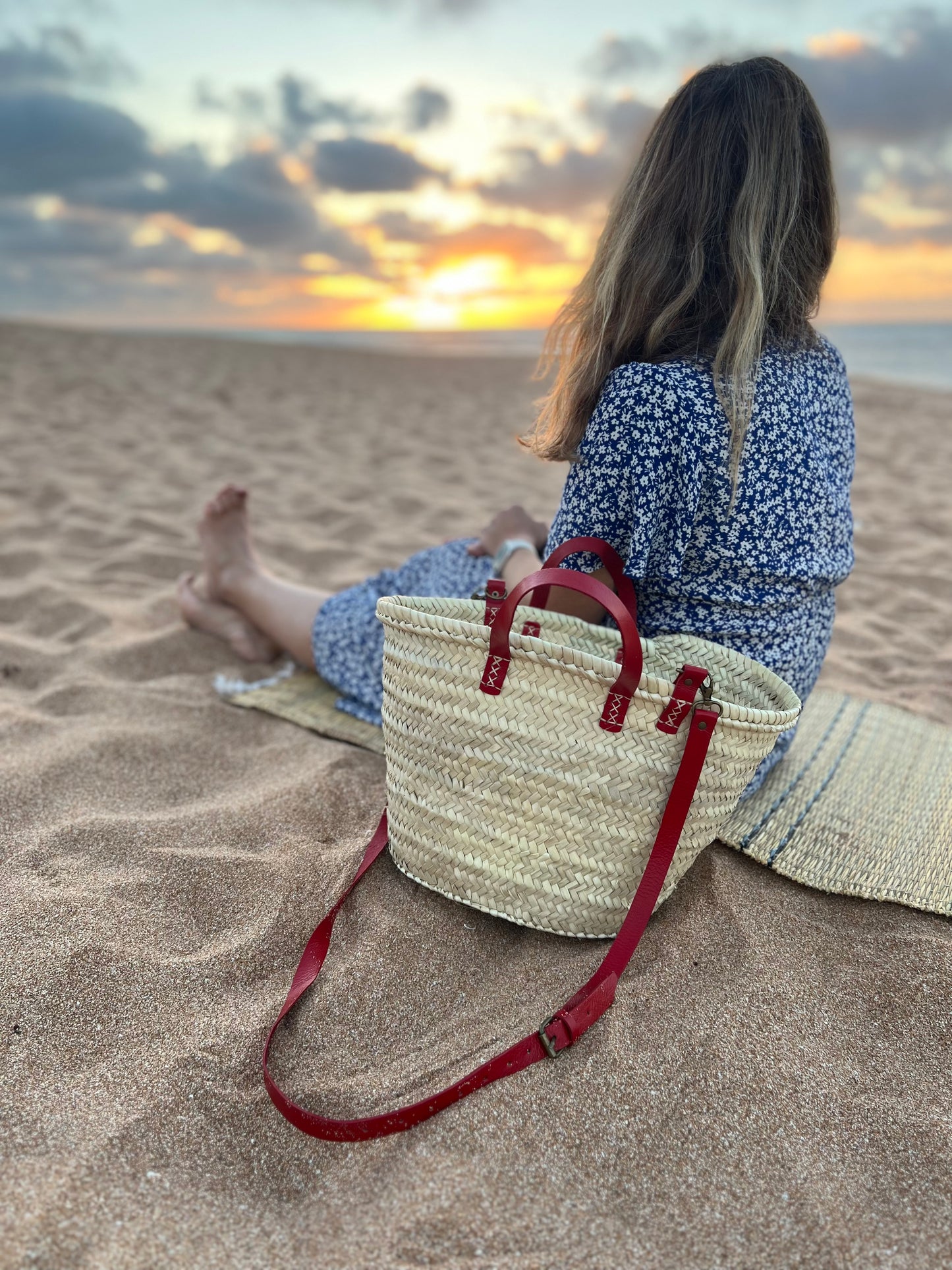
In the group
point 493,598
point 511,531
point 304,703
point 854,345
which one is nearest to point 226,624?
point 304,703

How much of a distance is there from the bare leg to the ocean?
567 cm

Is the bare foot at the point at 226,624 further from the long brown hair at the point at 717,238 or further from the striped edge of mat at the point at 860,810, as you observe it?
the striped edge of mat at the point at 860,810

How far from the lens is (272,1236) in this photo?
97 centimetres

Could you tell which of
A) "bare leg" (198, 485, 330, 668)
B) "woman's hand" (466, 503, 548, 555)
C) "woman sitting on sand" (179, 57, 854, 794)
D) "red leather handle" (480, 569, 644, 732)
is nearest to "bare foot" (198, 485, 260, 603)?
"bare leg" (198, 485, 330, 668)

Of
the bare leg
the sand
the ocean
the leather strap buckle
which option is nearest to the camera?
the sand

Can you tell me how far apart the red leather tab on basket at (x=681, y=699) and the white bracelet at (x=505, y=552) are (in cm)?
78

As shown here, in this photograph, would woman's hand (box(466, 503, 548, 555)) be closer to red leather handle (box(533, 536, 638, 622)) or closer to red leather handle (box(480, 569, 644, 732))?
red leather handle (box(533, 536, 638, 622))

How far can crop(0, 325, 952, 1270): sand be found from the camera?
39.0 inches

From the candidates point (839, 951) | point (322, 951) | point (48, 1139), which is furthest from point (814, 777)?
point (48, 1139)

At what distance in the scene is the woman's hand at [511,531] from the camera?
6.59 ft

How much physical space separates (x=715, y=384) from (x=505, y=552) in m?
0.69

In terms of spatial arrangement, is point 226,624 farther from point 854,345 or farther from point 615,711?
point 854,345

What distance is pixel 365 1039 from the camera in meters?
1.23

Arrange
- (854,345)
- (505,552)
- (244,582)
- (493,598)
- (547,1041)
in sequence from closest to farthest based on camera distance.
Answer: (547,1041) → (493,598) → (505,552) → (244,582) → (854,345)
